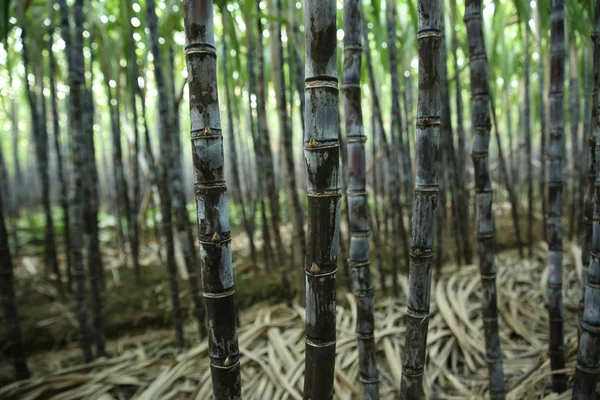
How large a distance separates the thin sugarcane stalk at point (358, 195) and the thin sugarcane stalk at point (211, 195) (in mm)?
381

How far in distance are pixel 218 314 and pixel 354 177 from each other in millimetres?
484

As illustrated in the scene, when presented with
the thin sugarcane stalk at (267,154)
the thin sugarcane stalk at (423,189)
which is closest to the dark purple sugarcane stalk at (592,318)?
the thin sugarcane stalk at (423,189)

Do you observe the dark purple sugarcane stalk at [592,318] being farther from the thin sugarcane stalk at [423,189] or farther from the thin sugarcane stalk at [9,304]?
the thin sugarcane stalk at [9,304]

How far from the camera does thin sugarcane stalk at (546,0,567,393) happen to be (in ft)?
4.07

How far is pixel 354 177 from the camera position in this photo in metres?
1.10

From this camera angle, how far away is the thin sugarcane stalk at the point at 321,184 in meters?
0.74

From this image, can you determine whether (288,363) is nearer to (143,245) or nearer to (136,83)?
(136,83)

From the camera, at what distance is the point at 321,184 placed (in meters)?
0.78

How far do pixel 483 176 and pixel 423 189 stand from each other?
337 millimetres

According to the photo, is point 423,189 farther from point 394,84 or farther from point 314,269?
point 394,84

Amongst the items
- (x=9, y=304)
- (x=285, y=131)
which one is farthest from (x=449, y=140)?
(x=9, y=304)

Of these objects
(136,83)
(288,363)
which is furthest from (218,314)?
(136,83)

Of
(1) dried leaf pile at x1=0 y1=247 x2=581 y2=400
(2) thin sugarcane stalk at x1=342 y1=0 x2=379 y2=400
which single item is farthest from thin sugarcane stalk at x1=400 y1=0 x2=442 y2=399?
(1) dried leaf pile at x1=0 y1=247 x2=581 y2=400

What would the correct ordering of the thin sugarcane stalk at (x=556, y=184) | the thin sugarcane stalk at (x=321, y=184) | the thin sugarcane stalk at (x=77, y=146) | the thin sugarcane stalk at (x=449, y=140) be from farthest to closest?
1. the thin sugarcane stalk at (x=449, y=140)
2. the thin sugarcane stalk at (x=77, y=146)
3. the thin sugarcane stalk at (x=556, y=184)
4. the thin sugarcane stalk at (x=321, y=184)
